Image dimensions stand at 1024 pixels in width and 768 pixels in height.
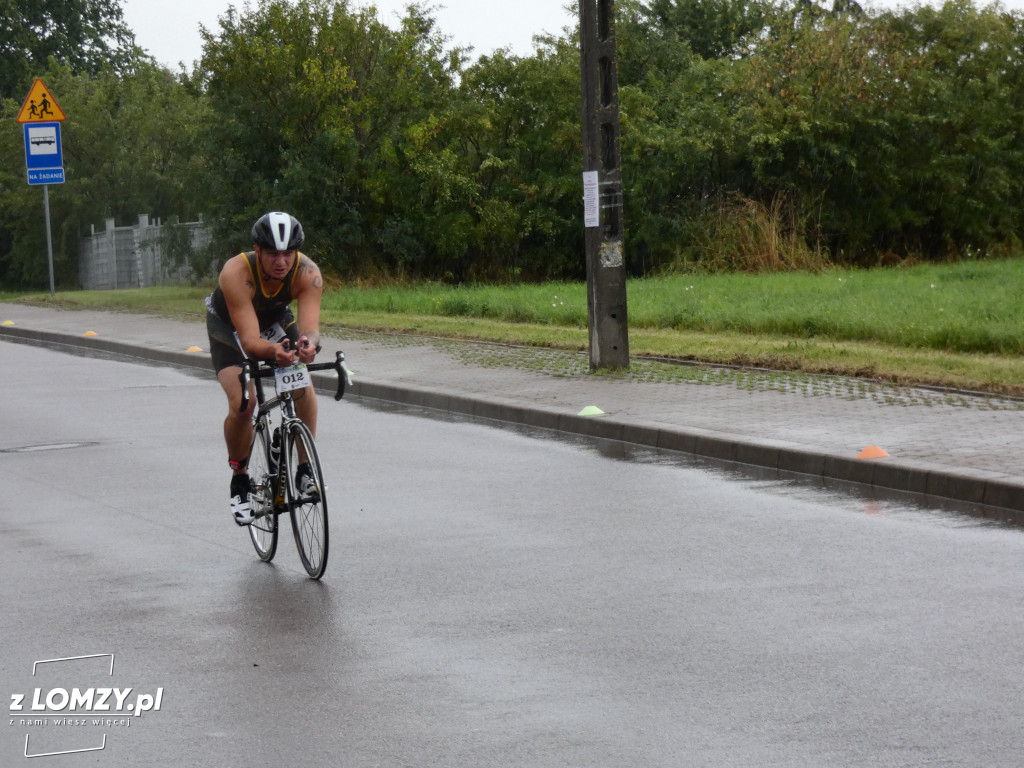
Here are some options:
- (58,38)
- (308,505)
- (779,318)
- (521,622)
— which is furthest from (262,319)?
(58,38)

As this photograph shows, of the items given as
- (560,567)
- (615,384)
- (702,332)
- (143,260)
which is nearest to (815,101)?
(702,332)

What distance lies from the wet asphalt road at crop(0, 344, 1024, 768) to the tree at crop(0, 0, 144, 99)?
51046 millimetres

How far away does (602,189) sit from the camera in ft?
49.5

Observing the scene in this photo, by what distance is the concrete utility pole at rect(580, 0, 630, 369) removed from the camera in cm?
1484

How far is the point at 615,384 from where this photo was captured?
14227 mm

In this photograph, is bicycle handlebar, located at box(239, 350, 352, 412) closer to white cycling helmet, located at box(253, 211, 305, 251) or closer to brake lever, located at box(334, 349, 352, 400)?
brake lever, located at box(334, 349, 352, 400)

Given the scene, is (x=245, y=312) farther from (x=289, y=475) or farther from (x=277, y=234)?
(x=289, y=475)

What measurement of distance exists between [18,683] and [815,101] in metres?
29.8

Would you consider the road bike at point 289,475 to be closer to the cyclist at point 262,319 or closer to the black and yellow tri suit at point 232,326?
the cyclist at point 262,319

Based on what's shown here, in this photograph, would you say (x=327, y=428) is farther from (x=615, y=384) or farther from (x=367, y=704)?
(x=367, y=704)

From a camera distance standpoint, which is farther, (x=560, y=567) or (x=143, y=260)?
(x=143, y=260)

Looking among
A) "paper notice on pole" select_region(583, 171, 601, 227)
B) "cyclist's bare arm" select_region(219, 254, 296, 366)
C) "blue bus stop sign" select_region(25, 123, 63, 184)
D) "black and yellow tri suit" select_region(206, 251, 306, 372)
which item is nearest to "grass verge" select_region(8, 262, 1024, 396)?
"paper notice on pole" select_region(583, 171, 601, 227)

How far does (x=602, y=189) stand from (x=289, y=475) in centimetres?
852

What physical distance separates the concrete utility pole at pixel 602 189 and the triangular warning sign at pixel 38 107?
59.9 ft
